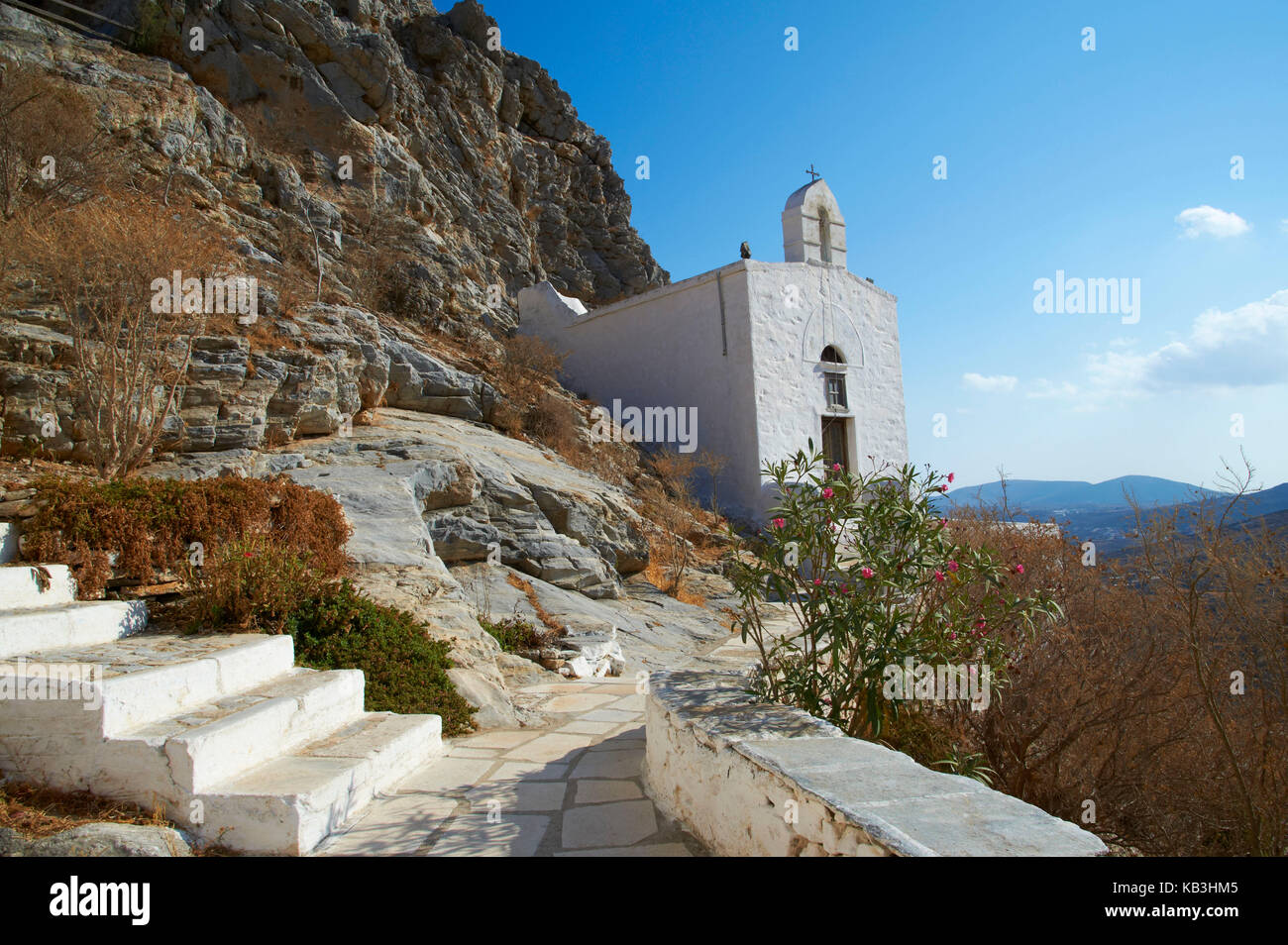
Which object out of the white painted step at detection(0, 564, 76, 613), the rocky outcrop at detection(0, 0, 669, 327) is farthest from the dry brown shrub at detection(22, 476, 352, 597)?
the rocky outcrop at detection(0, 0, 669, 327)

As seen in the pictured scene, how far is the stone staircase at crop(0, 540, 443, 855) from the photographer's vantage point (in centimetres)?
317

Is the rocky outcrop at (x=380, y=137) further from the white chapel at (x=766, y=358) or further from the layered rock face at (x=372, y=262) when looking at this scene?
the white chapel at (x=766, y=358)

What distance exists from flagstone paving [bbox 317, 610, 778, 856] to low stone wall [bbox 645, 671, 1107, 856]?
25 centimetres

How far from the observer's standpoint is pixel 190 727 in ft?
11.2

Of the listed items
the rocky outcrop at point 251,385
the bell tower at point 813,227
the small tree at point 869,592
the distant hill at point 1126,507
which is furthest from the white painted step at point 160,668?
the bell tower at point 813,227

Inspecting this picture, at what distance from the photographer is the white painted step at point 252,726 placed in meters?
3.19

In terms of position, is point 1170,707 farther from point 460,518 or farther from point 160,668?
point 460,518

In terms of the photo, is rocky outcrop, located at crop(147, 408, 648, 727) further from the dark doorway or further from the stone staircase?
the dark doorway

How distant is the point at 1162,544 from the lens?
588 centimetres

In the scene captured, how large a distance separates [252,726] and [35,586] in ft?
6.78

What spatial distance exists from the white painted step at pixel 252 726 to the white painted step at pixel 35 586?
1.50m
